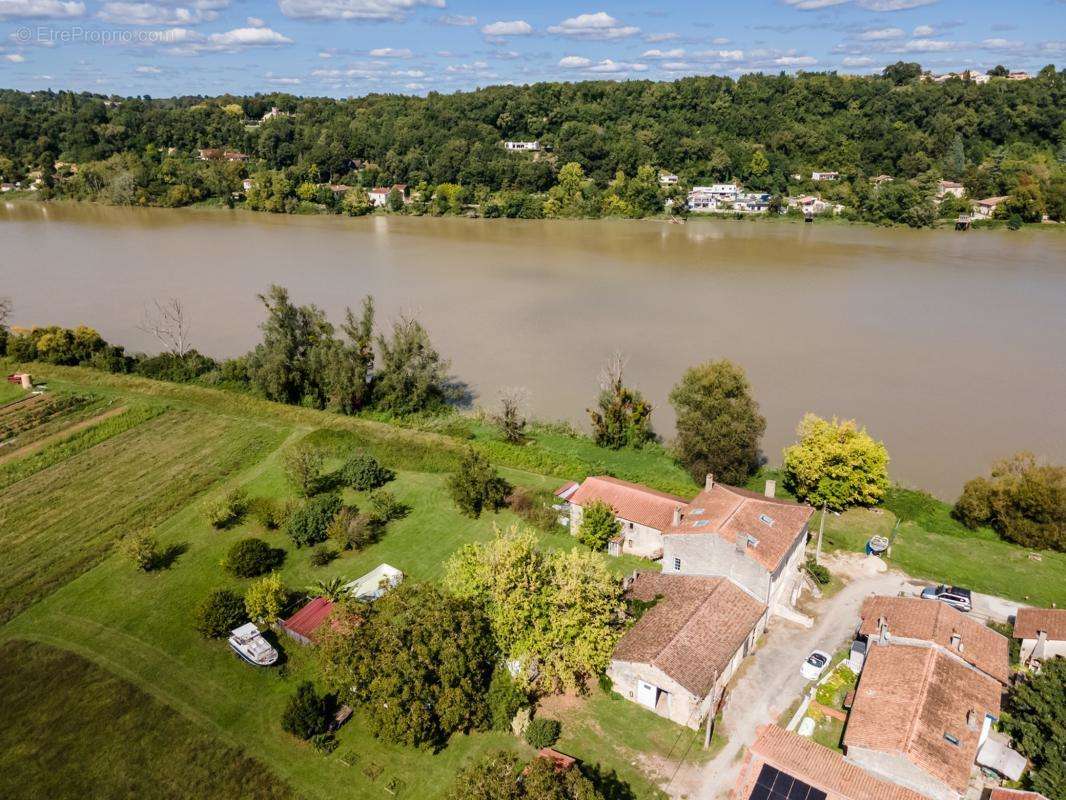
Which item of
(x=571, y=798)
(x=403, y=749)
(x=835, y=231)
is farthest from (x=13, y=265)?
(x=835, y=231)

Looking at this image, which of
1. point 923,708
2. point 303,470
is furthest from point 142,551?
point 923,708

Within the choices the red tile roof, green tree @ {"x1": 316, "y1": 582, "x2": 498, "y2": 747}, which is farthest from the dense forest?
green tree @ {"x1": 316, "y1": 582, "x2": 498, "y2": 747}

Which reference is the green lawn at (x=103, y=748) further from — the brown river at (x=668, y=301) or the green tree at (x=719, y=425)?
the brown river at (x=668, y=301)

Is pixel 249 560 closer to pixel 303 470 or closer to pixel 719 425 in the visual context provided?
pixel 303 470

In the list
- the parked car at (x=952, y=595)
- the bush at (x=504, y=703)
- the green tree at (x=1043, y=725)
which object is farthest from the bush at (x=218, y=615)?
the parked car at (x=952, y=595)

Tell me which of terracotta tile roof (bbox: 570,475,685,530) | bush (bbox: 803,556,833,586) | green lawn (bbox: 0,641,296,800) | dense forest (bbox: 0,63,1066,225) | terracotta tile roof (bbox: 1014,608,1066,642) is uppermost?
dense forest (bbox: 0,63,1066,225)

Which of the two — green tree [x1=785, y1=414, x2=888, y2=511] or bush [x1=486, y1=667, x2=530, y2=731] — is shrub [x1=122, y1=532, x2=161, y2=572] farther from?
green tree [x1=785, y1=414, x2=888, y2=511]

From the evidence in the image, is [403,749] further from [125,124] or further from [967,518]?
[125,124]
